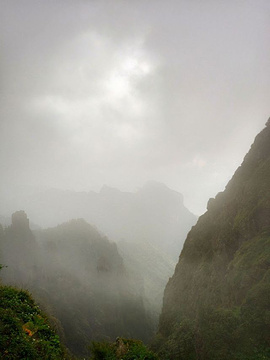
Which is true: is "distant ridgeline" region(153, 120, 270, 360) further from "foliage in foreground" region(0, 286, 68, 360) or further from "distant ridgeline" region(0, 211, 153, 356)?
"distant ridgeline" region(0, 211, 153, 356)

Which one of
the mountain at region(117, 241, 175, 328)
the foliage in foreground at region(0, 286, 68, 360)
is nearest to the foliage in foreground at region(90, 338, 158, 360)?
the foliage in foreground at region(0, 286, 68, 360)

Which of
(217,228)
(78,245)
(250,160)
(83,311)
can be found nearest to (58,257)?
(78,245)

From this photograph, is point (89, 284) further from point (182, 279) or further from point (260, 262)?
point (260, 262)

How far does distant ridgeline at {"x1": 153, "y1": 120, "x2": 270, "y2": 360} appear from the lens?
19984 millimetres

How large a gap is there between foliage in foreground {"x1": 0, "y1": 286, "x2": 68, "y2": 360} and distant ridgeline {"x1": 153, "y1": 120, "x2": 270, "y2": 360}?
16.7 m

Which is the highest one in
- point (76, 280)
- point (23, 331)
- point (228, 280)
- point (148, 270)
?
point (23, 331)

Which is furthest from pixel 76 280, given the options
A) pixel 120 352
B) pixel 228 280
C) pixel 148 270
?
pixel 120 352

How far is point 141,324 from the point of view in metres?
92.1

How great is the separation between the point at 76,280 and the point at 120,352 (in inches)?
3508

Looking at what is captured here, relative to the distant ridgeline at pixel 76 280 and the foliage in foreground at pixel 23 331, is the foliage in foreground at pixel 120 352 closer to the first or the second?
the foliage in foreground at pixel 23 331

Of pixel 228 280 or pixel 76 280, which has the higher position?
pixel 76 280

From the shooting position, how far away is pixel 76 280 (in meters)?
92.2

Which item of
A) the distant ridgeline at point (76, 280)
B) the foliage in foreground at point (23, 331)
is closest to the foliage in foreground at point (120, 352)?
the foliage in foreground at point (23, 331)

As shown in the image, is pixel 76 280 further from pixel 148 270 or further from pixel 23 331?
pixel 23 331
